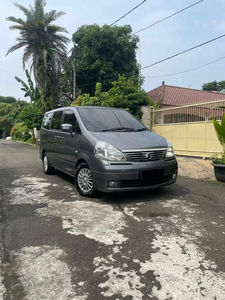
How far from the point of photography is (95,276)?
91.3 inches

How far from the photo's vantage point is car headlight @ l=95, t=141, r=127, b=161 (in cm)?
423

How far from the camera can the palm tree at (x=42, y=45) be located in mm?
19656

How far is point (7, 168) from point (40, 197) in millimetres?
4059

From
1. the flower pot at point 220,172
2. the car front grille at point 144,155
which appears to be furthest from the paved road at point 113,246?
the flower pot at point 220,172

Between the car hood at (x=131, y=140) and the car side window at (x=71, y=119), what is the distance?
23.4 inches

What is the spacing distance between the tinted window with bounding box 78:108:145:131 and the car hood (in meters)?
0.33

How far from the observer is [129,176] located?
4.17 metres

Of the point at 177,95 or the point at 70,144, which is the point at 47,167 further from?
the point at 177,95

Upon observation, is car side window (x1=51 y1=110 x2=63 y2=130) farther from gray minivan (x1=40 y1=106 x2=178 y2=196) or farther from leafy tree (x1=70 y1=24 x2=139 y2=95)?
leafy tree (x1=70 y1=24 x2=139 y2=95)

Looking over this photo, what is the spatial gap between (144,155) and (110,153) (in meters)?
0.60

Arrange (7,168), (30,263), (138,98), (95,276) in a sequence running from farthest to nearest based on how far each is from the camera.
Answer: (138,98) < (7,168) < (30,263) < (95,276)

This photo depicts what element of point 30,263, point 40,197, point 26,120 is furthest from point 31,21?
point 30,263

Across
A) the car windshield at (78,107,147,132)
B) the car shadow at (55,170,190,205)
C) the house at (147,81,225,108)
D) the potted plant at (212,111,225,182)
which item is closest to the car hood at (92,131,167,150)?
the car windshield at (78,107,147,132)

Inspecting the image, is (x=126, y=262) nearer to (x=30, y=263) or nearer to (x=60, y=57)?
(x=30, y=263)
